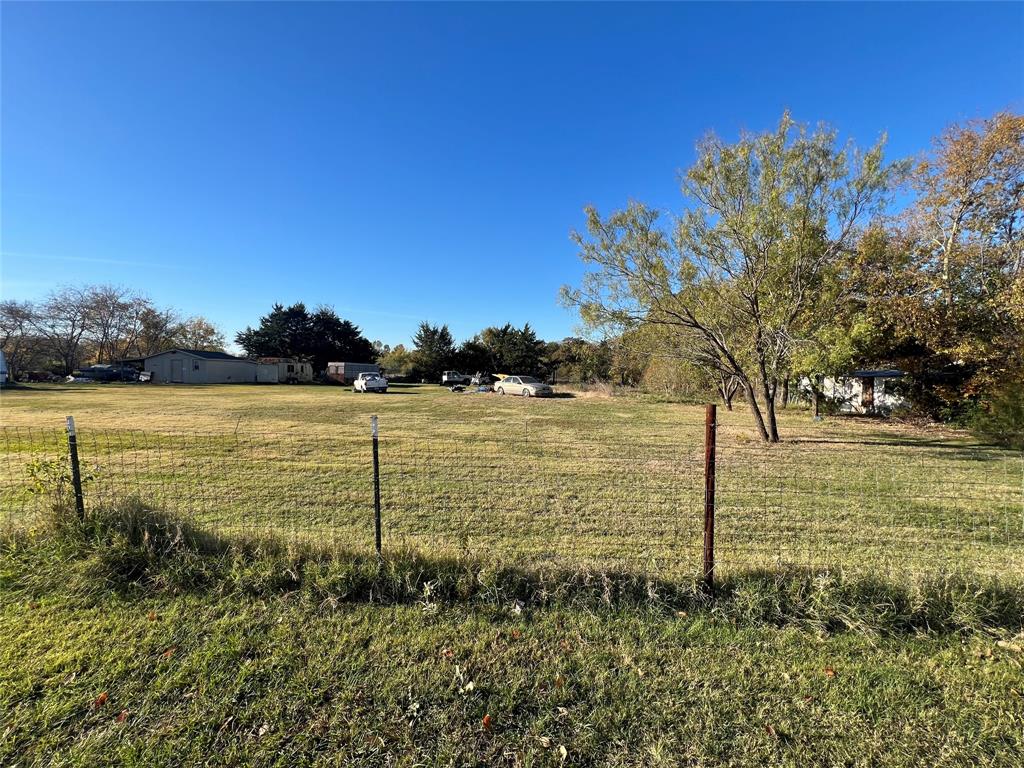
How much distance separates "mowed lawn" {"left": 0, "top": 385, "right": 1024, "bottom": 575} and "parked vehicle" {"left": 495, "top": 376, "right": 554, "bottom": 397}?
12.2 m

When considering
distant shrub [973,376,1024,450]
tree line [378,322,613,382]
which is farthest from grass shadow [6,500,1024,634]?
tree line [378,322,613,382]

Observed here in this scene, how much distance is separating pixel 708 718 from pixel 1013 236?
60.2 ft

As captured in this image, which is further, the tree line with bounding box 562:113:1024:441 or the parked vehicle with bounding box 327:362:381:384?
the parked vehicle with bounding box 327:362:381:384

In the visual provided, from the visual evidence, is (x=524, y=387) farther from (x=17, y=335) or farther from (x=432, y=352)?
(x=17, y=335)

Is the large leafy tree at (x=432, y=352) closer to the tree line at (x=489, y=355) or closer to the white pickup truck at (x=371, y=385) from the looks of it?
the tree line at (x=489, y=355)

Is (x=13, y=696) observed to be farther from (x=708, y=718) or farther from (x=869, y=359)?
(x=869, y=359)

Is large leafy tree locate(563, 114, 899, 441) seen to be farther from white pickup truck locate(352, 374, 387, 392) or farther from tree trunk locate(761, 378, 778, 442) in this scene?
white pickup truck locate(352, 374, 387, 392)

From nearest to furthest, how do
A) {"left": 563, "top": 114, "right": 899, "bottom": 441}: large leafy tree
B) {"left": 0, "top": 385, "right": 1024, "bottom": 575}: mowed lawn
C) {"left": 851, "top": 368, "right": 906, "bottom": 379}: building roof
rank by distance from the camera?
{"left": 0, "top": 385, "right": 1024, "bottom": 575}: mowed lawn < {"left": 563, "top": 114, "right": 899, "bottom": 441}: large leafy tree < {"left": 851, "top": 368, "right": 906, "bottom": 379}: building roof

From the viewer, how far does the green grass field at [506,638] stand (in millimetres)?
1756

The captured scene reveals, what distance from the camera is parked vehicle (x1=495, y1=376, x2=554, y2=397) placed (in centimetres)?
2353

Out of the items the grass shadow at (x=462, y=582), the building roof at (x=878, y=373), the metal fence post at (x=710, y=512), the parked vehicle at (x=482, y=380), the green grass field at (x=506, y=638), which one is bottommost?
the green grass field at (x=506, y=638)

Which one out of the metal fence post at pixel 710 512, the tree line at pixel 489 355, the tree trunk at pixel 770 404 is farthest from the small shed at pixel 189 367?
the metal fence post at pixel 710 512

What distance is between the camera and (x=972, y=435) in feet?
36.1

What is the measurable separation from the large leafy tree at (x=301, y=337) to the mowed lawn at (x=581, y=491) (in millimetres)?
35742
